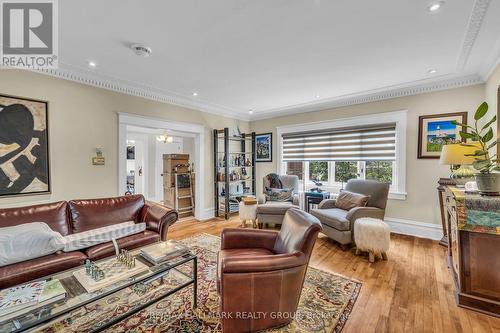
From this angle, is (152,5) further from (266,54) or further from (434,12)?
(434,12)

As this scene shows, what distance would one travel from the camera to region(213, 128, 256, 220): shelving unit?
4.96 metres

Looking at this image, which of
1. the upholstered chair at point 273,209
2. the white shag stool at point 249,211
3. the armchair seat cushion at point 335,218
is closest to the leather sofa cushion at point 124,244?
the white shag stool at point 249,211

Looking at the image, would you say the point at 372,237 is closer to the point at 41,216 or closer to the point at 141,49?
the point at 141,49

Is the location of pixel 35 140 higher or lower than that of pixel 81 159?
higher

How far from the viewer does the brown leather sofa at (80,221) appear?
186 centimetres

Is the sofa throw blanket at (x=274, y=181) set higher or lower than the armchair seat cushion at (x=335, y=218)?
higher

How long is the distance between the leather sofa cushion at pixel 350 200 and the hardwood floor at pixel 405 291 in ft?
2.07

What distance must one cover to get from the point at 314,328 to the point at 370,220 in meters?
1.79

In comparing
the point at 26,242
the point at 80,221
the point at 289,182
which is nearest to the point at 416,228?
the point at 289,182

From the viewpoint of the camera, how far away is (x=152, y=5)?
1794 mm

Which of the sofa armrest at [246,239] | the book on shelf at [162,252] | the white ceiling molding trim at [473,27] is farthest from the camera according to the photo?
the sofa armrest at [246,239]

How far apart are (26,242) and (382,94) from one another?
17.0ft

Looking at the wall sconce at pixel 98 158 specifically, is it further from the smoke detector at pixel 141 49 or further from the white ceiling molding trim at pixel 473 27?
the white ceiling molding trim at pixel 473 27

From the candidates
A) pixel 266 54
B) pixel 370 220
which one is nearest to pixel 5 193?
pixel 266 54
